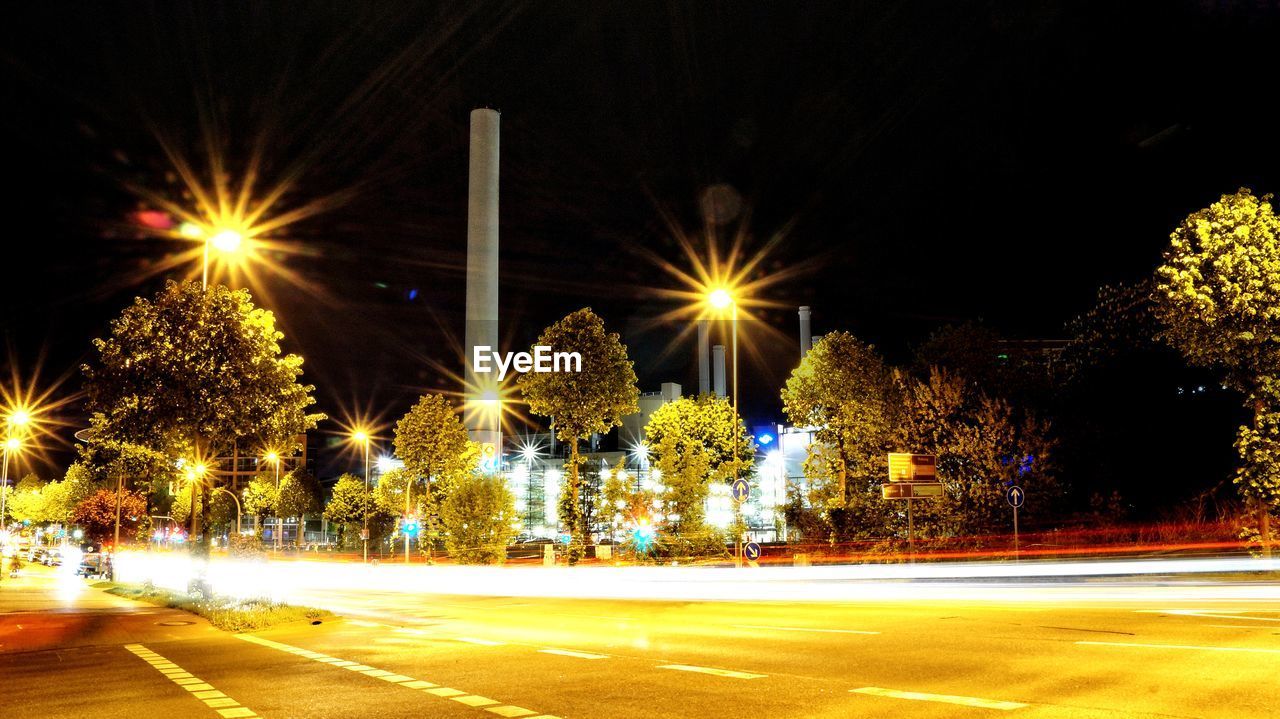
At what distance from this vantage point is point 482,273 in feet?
320

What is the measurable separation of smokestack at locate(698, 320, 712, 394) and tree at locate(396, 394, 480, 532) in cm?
6248

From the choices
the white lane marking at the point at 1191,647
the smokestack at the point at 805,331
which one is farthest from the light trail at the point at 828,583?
the smokestack at the point at 805,331

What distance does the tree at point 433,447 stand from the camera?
59.9 m

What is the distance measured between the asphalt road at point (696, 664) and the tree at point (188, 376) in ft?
18.6

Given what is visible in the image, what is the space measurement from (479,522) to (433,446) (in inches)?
390

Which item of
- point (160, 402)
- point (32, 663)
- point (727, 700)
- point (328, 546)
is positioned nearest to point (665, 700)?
point (727, 700)

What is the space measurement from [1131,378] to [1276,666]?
125 feet

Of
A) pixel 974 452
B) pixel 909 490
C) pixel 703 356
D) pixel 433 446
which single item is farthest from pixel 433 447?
pixel 703 356

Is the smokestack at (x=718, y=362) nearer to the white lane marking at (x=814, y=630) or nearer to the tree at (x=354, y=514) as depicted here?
the tree at (x=354, y=514)

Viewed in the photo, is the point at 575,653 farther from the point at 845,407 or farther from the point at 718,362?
the point at 718,362

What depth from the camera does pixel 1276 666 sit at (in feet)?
33.1

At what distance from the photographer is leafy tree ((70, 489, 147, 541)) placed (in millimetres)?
63750

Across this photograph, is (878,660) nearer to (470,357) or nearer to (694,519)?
(694,519)

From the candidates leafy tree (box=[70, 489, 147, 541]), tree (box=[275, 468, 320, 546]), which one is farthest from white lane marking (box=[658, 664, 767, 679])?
tree (box=[275, 468, 320, 546])
